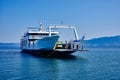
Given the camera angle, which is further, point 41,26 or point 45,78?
point 41,26

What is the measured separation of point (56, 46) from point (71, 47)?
357 centimetres

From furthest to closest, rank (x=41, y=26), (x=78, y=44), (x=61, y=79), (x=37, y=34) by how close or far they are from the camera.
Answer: (x=41, y=26)
(x=37, y=34)
(x=78, y=44)
(x=61, y=79)

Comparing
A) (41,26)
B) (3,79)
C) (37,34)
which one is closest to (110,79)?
(3,79)

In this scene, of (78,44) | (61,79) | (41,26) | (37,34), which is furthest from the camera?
(41,26)

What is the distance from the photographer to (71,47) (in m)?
56.4

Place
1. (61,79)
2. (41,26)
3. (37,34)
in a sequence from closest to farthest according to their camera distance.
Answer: (61,79), (37,34), (41,26)

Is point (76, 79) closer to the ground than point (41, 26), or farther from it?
closer to the ground

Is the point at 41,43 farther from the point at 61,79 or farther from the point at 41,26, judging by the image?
the point at 61,79

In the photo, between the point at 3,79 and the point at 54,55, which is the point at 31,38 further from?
the point at 3,79

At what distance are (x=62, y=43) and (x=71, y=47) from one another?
2.68 metres

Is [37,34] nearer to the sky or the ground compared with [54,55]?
nearer to the sky

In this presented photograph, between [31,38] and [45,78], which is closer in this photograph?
[45,78]

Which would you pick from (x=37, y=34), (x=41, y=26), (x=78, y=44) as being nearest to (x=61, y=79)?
(x=78, y=44)

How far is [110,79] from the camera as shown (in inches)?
989
